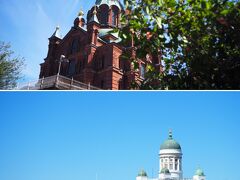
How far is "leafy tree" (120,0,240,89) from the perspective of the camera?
6.04 meters

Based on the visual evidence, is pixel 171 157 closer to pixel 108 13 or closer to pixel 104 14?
pixel 108 13

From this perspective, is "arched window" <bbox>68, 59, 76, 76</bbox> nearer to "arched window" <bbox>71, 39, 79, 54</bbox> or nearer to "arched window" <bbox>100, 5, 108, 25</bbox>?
"arched window" <bbox>71, 39, 79, 54</bbox>

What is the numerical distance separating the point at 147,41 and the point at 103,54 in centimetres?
1607

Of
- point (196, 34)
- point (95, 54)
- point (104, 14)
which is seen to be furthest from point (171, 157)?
point (196, 34)

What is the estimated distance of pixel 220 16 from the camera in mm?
5988

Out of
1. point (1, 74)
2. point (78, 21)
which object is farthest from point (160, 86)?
point (78, 21)

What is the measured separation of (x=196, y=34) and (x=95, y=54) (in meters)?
16.5

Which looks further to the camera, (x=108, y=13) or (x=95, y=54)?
(x=108, y=13)

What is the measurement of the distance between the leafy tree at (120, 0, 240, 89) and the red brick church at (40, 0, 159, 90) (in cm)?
1211

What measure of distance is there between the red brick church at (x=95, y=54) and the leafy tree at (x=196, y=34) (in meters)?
12.1

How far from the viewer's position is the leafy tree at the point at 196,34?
6.04m

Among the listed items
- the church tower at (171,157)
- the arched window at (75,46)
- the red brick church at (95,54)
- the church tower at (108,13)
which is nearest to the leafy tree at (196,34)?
the red brick church at (95,54)

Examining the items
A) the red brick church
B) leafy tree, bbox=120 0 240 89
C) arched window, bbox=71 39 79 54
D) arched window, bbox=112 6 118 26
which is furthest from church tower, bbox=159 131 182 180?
leafy tree, bbox=120 0 240 89

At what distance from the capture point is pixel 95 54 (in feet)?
73.5
